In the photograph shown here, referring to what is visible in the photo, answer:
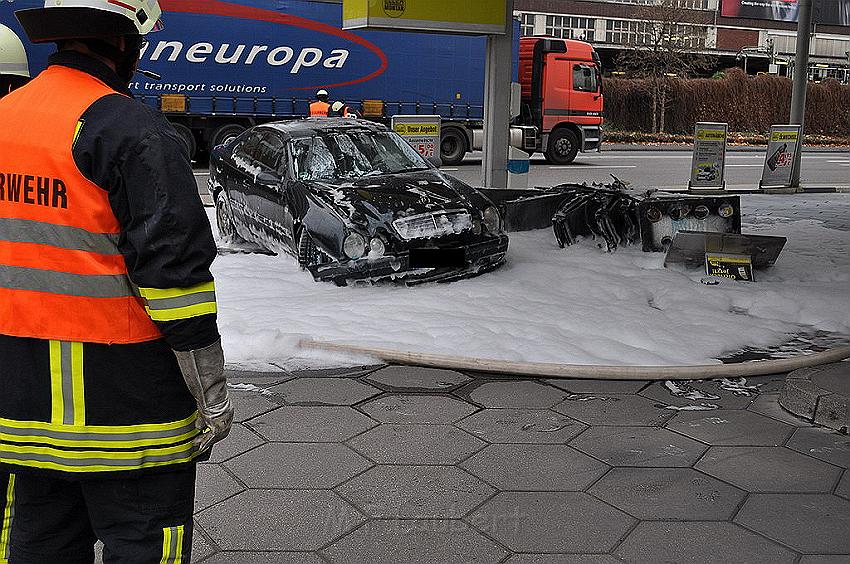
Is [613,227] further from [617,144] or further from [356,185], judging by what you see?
[617,144]

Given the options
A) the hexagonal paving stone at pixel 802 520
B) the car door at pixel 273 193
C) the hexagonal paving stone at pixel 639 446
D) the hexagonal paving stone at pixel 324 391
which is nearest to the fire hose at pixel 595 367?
the hexagonal paving stone at pixel 324 391

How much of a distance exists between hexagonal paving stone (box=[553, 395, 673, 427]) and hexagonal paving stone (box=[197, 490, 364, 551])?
1658mm

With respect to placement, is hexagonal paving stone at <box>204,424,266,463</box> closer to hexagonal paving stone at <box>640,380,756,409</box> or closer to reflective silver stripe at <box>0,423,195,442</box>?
reflective silver stripe at <box>0,423,195,442</box>

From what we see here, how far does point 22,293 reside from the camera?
7.69ft

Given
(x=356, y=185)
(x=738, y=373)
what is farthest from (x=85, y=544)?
(x=356, y=185)

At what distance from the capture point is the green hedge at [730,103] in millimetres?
39062

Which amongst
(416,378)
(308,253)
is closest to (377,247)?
(308,253)

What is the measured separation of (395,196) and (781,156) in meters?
11.5

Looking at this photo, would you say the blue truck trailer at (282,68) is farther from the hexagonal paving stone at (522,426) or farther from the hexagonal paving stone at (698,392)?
the hexagonal paving stone at (522,426)

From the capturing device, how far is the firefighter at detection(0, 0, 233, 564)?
226cm

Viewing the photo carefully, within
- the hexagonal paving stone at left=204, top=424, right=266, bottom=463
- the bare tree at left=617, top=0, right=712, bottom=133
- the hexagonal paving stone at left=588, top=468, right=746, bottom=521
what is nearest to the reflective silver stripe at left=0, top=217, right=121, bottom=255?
the hexagonal paving stone at left=204, top=424, right=266, bottom=463

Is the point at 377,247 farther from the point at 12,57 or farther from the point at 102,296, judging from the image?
the point at 102,296

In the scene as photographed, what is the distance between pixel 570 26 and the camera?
6156 cm

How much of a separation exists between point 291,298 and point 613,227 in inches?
151
